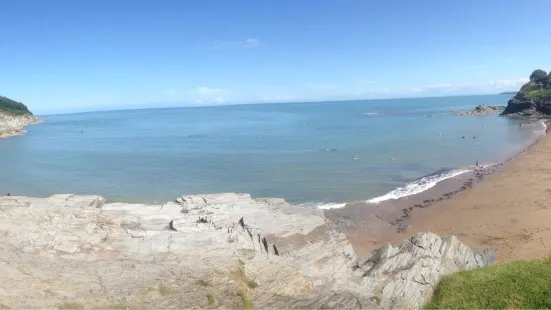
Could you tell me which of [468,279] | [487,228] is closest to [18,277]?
[468,279]

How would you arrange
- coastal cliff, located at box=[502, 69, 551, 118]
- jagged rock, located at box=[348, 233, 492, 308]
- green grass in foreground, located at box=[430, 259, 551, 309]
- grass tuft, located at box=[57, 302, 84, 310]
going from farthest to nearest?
coastal cliff, located at box=[502, 69, 551, 118], jagged rock, located at box=[348, 233, 492, 308], green grass in foreground, located at box=[430, 259, 551, 309], grass tuft, located at box=[57, 302, 84, 310]

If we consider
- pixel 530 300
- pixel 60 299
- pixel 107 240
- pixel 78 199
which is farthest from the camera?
pixel 78 199

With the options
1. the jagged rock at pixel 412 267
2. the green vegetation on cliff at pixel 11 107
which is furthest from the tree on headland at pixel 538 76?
the green vegetation on cliff at pixel 11 107

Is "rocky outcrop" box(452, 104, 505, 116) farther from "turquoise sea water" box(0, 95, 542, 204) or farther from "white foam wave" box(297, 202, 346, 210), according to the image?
"white foam wave" box(297, 202, 346, 210)

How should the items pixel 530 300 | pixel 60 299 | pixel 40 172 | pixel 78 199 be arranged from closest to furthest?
pixel 60 299 < pixel 530 300 < pixel 78 199 < pixel 40 172

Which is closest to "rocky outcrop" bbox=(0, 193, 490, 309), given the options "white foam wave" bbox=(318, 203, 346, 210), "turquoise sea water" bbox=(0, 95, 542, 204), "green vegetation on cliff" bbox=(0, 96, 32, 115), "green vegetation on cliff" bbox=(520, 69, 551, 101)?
"white foam wave" bbox=(318, 203, 346, 210)

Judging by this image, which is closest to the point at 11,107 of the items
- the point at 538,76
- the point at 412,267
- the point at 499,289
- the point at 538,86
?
the point at 412,267

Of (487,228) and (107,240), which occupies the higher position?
(107,240)

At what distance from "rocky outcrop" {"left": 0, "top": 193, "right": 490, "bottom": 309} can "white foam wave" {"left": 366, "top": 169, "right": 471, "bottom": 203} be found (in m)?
14.6

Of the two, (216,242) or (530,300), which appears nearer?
(530,300)

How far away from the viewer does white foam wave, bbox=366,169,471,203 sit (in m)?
38.3

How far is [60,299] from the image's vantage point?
14.0 m

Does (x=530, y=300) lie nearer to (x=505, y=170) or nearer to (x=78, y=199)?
(x=78, y=199)

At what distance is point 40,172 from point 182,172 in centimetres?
2250
